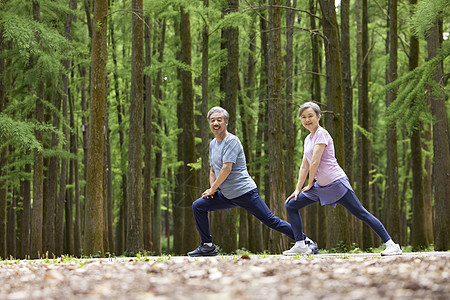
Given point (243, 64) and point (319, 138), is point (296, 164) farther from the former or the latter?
point (319, 138)

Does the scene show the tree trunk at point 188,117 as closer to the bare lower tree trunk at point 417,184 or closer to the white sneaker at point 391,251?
the bare lower tree trunk at point 417,184

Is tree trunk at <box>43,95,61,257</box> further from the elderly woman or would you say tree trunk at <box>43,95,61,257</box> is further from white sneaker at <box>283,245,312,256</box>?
the elderly woman

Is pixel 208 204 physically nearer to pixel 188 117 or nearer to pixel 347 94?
pixel 188 117

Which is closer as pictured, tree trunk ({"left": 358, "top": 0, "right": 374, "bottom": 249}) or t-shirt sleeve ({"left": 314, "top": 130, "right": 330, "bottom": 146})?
t-shirt sleeve ({"left": 314, "top": 130, "right": 330, "bottom": 146})

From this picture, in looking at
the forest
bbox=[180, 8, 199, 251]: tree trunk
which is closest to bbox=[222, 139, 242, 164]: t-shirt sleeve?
the forest

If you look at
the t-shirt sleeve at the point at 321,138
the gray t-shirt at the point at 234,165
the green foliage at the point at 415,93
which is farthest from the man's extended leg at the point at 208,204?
the green foliage at the point at 415,93

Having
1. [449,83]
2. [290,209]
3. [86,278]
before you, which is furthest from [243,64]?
[86,278]

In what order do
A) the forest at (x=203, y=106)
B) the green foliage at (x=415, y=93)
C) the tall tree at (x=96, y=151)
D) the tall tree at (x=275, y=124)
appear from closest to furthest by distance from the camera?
the green foliage at (x=415, y=93), the tall tree at (x=96, y=151), the forest at (x=203, y=106), the tall tree at (x=275, y=124)

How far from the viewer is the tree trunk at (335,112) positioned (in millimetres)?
13547

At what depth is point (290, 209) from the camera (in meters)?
7.82

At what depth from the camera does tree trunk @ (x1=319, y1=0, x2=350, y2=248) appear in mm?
13547

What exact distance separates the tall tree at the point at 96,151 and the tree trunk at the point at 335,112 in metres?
5.60

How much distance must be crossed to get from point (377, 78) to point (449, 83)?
9.06 meters

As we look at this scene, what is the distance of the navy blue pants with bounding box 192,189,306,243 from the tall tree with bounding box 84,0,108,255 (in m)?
5.50
